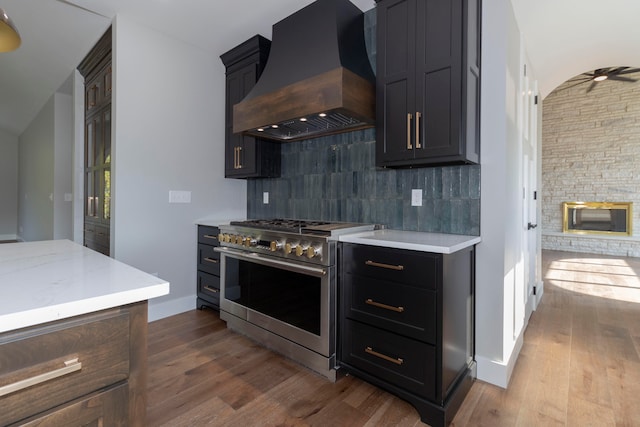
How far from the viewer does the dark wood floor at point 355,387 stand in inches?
64.8

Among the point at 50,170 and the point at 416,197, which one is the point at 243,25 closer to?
→ the point at 416,197

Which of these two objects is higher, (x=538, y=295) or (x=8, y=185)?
(x=8, y=185)

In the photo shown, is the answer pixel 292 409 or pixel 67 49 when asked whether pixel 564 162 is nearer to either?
pixel 292 409

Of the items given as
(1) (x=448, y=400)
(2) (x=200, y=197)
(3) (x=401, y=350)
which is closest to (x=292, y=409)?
(3) (x=401, y=350)

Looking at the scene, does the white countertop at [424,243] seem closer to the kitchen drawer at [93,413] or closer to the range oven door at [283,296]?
the range oven door at [283,296]

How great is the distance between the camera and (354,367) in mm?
1931

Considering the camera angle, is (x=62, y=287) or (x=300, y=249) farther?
(x=300, y=249)

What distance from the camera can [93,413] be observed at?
0.76 metres

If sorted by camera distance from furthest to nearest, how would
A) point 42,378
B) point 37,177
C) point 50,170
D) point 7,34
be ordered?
point 37,177 < point 50,170 < point 7,34 < point 42,378

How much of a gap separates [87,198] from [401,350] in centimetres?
371

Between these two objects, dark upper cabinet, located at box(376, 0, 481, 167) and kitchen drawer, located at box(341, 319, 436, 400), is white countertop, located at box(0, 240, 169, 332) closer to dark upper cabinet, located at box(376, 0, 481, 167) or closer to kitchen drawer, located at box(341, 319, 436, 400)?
kitchen drawer, located at box(341, 319, 436, 400)

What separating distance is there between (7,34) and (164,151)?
69.1 inches

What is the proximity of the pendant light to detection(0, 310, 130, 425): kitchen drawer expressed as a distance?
1372 mm

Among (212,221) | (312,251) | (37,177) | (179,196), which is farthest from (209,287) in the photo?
(37,177)
